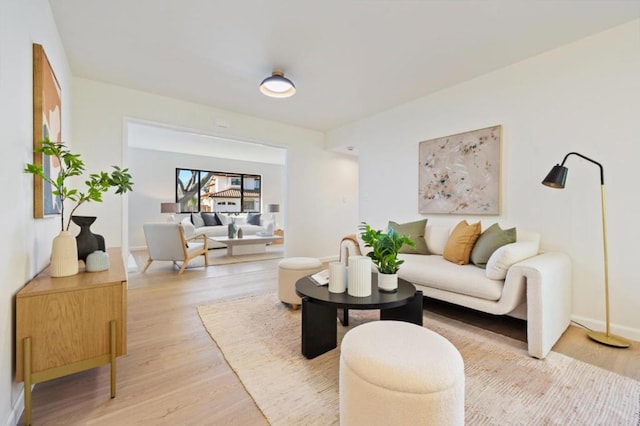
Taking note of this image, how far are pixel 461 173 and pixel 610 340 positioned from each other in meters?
1.84

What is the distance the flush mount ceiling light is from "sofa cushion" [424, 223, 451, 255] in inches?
88.8

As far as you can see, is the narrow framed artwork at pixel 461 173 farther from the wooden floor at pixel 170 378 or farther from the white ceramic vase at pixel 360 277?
the white ceramic vase at pixel 360 277

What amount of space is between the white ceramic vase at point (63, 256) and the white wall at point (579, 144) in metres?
3.43

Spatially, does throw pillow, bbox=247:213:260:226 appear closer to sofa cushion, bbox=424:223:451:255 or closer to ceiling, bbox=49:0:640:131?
ceiling, bbox=49:0:640:131

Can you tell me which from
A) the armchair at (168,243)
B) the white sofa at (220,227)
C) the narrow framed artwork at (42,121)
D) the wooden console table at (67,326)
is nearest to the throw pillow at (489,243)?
the wooden console table at (67,326)

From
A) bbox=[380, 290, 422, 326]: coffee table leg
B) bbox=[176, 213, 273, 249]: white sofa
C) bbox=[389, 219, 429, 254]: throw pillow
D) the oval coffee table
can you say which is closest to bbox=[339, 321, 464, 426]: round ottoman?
the oval coffee table

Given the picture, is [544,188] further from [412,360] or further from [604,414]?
[412,360]

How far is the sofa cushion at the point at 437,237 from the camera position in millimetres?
2996

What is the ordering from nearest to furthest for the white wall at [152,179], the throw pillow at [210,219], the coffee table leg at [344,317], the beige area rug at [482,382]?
the beige area rug at [482,382] → the coffee table leg at [344,317] → the white wall at [152,179] → the throw pillow at [210,219]

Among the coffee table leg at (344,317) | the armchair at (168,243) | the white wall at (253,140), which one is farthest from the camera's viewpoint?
the armchair at (168,243)

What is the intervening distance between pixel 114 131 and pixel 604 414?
4815 mm

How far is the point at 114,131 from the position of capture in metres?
3.27

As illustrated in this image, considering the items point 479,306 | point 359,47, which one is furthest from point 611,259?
point 359,47

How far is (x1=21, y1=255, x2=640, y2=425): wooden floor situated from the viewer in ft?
4.19
